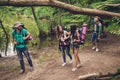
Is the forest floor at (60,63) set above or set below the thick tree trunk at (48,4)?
below

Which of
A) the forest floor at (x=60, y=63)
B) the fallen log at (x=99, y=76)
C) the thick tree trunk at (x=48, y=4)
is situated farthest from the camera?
the forest floor at (x=60, y=63)

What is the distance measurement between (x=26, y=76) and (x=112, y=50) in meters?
5.18

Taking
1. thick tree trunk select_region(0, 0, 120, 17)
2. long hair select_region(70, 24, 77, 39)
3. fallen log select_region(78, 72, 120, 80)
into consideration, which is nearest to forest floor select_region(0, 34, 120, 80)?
fallen log select_region(78, 72, 120, 80)

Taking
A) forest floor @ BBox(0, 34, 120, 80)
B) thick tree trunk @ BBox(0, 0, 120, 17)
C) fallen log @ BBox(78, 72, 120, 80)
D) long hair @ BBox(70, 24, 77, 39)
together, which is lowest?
forest floor @ BBox(0, 34, 120, 80)

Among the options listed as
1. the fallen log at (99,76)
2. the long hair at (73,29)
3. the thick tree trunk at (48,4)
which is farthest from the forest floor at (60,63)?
the thick tree trunk at (48,4)

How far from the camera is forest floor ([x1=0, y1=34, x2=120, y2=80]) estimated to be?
458 inches

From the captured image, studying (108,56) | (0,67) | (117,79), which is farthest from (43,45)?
(117,79)

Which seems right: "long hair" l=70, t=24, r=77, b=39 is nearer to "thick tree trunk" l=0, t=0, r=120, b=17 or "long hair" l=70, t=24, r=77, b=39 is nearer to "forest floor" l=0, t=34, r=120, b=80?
"forest floor" l=0, t=34, r=120, b=80

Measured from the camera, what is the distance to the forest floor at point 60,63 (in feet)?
38.2

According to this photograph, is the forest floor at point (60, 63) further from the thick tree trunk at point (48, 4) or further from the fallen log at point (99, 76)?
the thick tree trunk at point (48, 4)

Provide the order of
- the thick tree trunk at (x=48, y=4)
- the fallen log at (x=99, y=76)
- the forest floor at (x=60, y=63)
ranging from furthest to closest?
the forest floor at (x=60, y=63) < the fallen log at (x=99, y=76) < the thick tree trunk at (x=48, y=4)

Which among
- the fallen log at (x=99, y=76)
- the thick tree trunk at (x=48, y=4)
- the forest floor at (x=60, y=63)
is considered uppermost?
the thick tree trunk at (x=48, y=4)

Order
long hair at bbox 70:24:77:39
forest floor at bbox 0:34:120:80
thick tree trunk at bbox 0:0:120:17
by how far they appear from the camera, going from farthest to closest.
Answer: forest floor at bbox 0:34:120:80, long hair at bbox 70:24:77:39, thick tree trunk at bbox 0:0:120:17

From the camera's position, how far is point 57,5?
761cm
